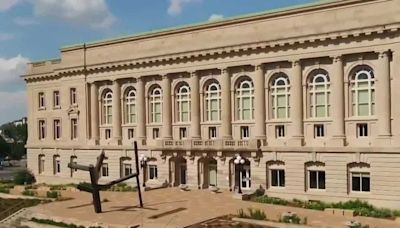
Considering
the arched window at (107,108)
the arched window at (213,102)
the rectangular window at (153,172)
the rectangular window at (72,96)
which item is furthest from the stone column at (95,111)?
the arched window at (213,102)

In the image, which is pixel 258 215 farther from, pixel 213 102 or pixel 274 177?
pixel 213 102

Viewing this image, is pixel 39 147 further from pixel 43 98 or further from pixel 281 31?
pixel 281 31

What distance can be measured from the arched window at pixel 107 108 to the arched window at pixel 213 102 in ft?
38.0

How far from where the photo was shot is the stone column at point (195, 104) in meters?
43.2

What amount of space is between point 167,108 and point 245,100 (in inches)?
305

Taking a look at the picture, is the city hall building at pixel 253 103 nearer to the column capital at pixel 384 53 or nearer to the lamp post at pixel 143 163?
the column capital at pixel 384 53

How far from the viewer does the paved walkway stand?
30.0 m

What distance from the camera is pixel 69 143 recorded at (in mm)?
53344

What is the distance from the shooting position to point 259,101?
130 feet

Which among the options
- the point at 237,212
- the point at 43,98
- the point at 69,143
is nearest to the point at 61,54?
the point at 43,98

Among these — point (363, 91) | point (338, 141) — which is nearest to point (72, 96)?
point (338, 141)

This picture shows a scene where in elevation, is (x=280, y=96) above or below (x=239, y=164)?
above

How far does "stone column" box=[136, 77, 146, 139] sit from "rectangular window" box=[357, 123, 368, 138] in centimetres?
2001

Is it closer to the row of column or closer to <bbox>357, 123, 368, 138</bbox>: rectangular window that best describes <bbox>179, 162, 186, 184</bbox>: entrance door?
the row of column
